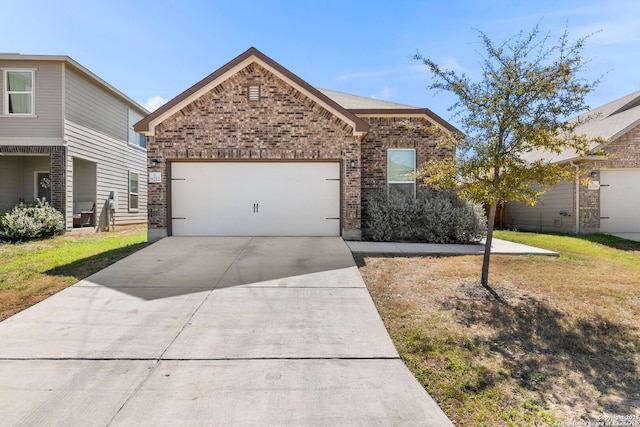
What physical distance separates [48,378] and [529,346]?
5.05 metres

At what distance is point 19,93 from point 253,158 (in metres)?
9.60

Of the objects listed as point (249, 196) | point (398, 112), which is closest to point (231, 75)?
point (249, 196)

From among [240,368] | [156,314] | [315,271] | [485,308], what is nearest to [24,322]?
[156,314]

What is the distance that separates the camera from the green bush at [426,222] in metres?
10.2

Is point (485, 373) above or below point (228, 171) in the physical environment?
below

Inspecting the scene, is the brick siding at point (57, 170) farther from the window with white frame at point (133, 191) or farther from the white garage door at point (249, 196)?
the white garage door at point (249, 196)

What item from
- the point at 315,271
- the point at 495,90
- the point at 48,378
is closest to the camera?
the point at 48,378

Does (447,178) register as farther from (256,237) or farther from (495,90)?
(256,237)

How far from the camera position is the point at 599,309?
4.94 m

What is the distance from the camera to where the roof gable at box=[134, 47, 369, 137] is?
9.71m

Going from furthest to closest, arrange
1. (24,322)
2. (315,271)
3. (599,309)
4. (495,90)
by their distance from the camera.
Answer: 1. (315,271)
2. (495,90)
3. (599,309)
4. (24,322)

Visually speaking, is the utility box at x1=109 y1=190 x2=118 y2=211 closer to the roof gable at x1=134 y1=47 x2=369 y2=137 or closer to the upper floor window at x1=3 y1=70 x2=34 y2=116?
the upper floor window at x1=3 y1=70 x2=34 y2=116

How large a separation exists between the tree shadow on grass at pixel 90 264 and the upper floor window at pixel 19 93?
796cm

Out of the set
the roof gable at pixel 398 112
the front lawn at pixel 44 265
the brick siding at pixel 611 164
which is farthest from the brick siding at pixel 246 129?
the brick siding at pixel 611 164
